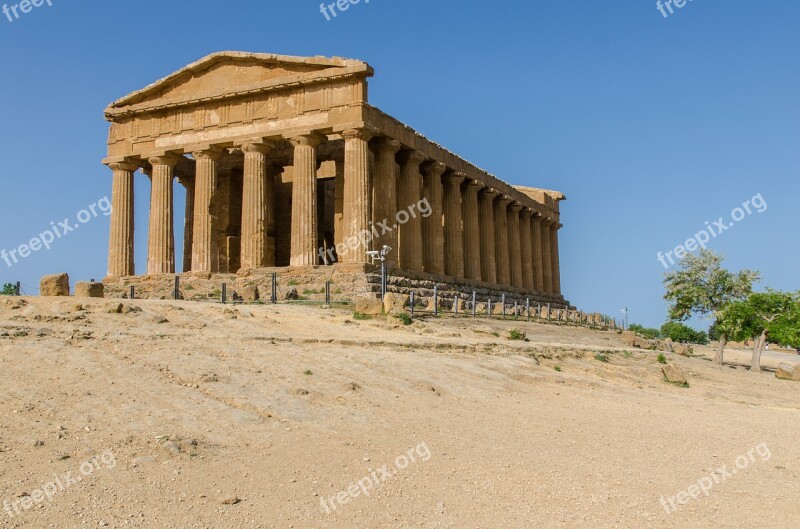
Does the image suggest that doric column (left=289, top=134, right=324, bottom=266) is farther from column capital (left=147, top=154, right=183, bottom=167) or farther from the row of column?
column capital (left=147, top=154, right=183, bottom=167)

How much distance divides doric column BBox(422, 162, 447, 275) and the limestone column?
12.7 metres

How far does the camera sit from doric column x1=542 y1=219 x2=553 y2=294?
59.2 metres

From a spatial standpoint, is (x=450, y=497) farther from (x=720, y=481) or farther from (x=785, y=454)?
(x=785, y=454)

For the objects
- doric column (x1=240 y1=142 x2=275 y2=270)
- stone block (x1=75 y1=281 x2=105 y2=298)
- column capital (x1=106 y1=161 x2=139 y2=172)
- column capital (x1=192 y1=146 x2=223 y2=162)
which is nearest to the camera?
stone block (x1=75 y1=281 x2=105 y2=298)

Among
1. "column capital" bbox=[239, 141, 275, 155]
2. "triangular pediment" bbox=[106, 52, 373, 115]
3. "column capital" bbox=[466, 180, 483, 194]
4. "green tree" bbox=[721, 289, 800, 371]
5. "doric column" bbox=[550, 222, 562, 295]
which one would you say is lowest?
"green tree" bbox=[721, 289, 800, 371]

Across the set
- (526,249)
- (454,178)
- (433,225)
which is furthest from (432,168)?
(526,249)

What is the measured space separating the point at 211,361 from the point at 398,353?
16.9ft

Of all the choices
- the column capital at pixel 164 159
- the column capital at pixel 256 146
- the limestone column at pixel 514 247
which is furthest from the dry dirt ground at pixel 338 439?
the limestone column at pixel 514 247

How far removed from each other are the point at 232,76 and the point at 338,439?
29.4 meters

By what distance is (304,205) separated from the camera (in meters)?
34.2

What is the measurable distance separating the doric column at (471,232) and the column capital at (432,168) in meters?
4.84

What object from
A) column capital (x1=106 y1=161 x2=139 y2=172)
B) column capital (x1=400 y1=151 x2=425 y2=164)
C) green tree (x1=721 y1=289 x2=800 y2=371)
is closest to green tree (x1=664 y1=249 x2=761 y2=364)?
green tree (x1=721 y1=289 x2=800 y2=371)

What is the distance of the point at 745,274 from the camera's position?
134 feet

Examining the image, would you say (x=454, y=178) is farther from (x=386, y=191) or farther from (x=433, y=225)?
(x=386, y=191)
